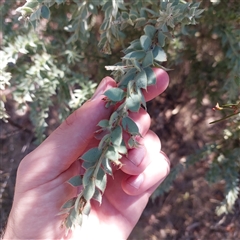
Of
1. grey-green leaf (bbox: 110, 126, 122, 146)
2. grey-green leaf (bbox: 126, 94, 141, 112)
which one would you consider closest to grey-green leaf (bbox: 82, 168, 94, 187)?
grey-green leaf (bbox: 110, 126, 122, 146)

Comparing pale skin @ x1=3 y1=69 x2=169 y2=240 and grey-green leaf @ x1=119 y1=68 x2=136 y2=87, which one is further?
pale skin @ x1=3 y1=69 x2=169 y2=240

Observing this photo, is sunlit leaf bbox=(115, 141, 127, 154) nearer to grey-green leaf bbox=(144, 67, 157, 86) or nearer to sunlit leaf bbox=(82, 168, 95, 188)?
sunlit leaf bbox=(82, 168, 95, 188)

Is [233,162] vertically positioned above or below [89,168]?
below

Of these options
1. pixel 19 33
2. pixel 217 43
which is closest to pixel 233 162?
pixel 217 43

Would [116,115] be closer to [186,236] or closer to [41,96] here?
[41,96]

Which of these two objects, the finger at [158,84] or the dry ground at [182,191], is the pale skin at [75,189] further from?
the dry ground at [182,191]

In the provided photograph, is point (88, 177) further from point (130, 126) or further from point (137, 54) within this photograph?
point (137, 54)
